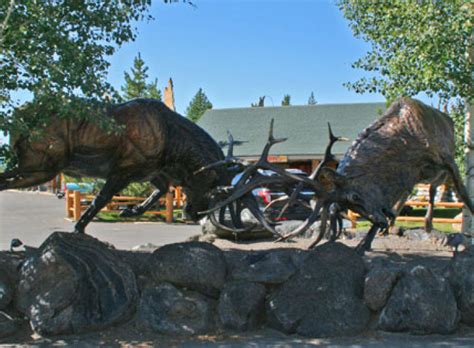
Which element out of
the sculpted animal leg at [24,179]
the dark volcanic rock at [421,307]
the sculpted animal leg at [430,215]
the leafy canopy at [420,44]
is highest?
the leafy canopy at [420,44]

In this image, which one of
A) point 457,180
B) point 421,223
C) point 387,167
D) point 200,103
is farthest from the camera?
point 200,103

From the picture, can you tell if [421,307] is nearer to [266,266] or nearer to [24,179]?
[266,266]

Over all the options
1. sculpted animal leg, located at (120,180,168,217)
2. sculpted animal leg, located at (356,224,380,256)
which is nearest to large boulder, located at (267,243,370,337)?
sculpted animal leg, located at (356,224,380,256)

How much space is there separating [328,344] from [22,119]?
3.72 metres

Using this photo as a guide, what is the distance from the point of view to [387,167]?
714cm

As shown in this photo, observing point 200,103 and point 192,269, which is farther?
point 200,103

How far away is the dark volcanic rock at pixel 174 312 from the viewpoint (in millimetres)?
5375

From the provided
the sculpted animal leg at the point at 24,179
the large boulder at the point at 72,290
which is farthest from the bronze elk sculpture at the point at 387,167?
the sculpted animal leg at the point at 24,179

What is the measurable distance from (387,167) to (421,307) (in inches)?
92.8

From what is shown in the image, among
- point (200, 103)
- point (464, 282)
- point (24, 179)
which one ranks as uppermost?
point (200, 103)

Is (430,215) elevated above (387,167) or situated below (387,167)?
below

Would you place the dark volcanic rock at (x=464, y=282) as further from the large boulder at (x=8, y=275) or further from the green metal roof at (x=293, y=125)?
the green metal roof at (x=293, y=125)

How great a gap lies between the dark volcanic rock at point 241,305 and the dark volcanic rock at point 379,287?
3.52 feet

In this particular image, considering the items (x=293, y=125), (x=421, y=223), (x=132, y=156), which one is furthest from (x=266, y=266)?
(x=293, y=125)
